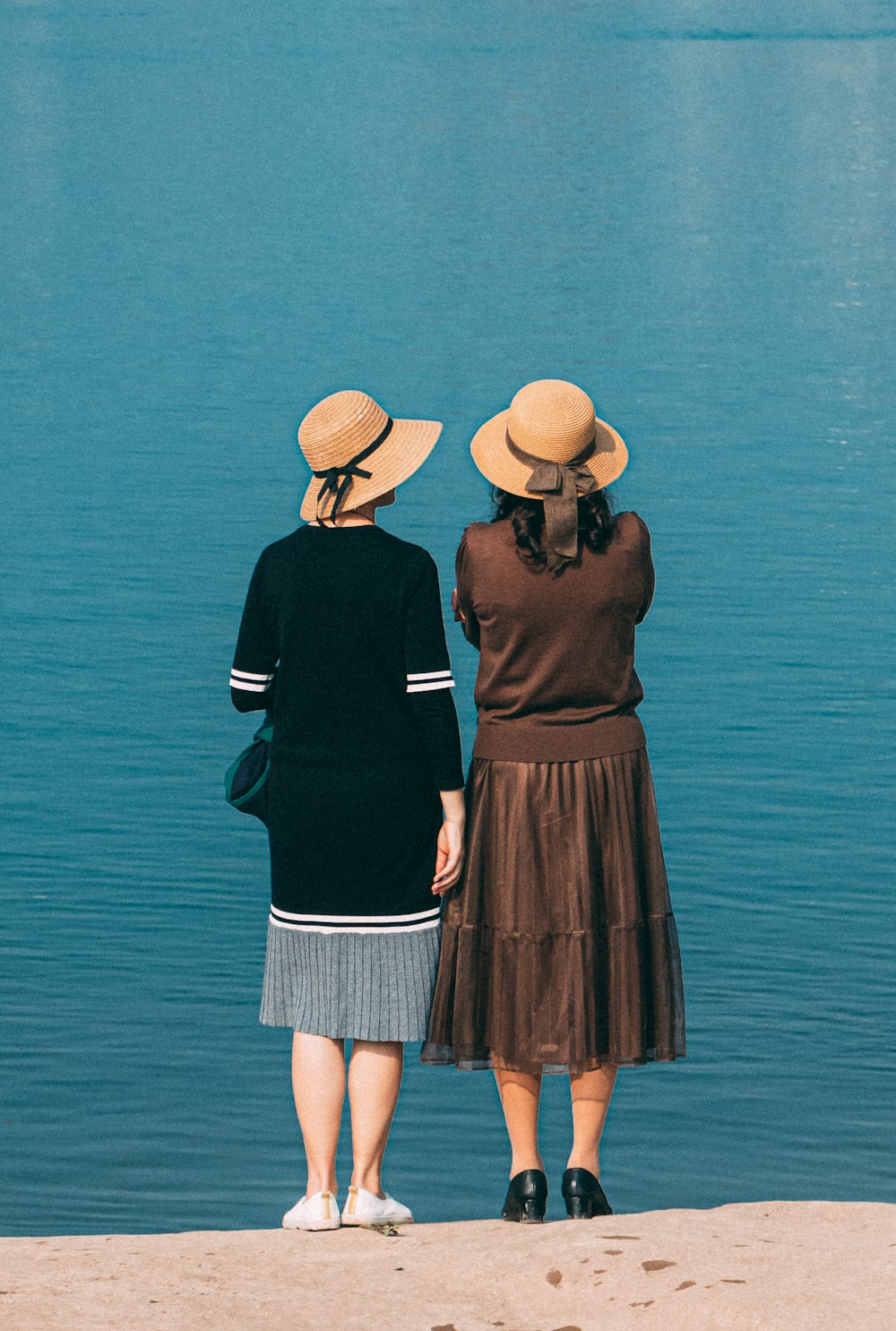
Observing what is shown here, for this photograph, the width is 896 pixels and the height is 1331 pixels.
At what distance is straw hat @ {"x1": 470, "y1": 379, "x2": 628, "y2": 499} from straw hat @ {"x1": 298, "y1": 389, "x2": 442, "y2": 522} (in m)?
0.14

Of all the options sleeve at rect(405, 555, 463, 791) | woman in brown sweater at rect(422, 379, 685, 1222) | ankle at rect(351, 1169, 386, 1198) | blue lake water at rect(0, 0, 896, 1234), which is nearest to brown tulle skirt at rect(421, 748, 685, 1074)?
woman in brown sweater at rect(422, 379, 685, 1222)

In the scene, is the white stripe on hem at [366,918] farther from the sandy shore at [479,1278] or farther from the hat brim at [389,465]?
the hat brim at [389,465]

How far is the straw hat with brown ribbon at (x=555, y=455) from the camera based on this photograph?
4441 millimetres

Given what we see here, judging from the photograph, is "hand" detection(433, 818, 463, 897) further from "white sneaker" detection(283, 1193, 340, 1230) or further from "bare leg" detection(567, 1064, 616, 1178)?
"white sneaker" detection(283, 1193, 340, 1230)

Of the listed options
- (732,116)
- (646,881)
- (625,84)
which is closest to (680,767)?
(646,881)

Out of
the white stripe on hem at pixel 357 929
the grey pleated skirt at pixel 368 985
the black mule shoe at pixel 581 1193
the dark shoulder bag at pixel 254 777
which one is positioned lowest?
the black mule shoe at pixel 581 1193

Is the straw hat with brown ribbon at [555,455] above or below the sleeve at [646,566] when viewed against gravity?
above

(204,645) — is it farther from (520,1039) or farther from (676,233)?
(676,233)

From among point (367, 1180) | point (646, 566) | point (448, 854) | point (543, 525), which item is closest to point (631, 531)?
point (646, 566)

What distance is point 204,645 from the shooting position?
463 inches

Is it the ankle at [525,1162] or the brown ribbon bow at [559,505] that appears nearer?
the brown ribbon bow at [559,505]

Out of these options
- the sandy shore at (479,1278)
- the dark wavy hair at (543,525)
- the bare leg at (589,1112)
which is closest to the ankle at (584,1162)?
the bare leg at (589,1112)

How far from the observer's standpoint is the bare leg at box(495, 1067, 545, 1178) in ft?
15.0

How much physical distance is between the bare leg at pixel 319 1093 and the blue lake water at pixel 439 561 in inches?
59.8
